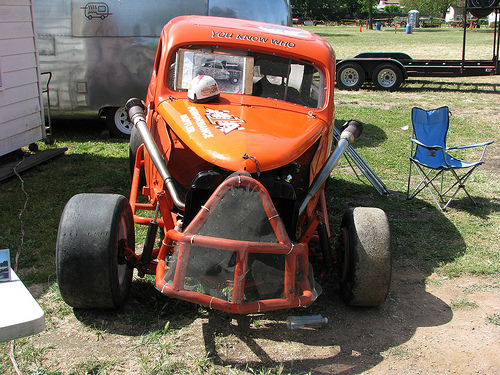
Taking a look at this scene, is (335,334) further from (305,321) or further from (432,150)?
(432,150)

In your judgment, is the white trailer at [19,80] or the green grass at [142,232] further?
the white trailer at [19,80]

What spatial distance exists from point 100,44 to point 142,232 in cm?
482

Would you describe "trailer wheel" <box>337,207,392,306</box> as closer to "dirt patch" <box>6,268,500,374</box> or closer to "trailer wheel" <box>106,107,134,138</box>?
"dirt patch" <box>6,268,500,374</box>

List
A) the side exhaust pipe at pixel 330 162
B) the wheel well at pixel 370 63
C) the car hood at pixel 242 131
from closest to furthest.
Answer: the car hood at pixel 242 131 < the side exhaust pipe at pixel 330 162 < the wheel well at pixel 370 63

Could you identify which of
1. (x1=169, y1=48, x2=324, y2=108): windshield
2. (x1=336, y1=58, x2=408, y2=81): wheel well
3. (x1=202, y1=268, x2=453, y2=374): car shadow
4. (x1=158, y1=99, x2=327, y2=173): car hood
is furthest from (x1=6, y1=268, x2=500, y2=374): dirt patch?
(x1=336, y1=58, x2=408, y2=81): wheel well

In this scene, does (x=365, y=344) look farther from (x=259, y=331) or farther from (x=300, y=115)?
(x=300, y=115)

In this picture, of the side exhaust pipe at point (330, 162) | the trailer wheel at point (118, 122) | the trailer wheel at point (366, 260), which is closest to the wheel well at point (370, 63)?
the trailer wheel at point (118, 122)

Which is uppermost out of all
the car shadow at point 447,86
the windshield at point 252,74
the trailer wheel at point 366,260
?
the windshield at point 252,74

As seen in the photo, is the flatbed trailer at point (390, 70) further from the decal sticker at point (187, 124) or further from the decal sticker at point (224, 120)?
the decal sticker at point (187, 124)

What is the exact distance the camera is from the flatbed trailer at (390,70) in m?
15.3

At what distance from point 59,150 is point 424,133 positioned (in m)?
5.72

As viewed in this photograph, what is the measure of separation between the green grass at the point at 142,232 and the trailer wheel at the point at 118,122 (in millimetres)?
278

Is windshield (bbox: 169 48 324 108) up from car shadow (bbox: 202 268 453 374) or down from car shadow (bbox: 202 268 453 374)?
up

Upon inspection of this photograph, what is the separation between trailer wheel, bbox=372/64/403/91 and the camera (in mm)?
15359
